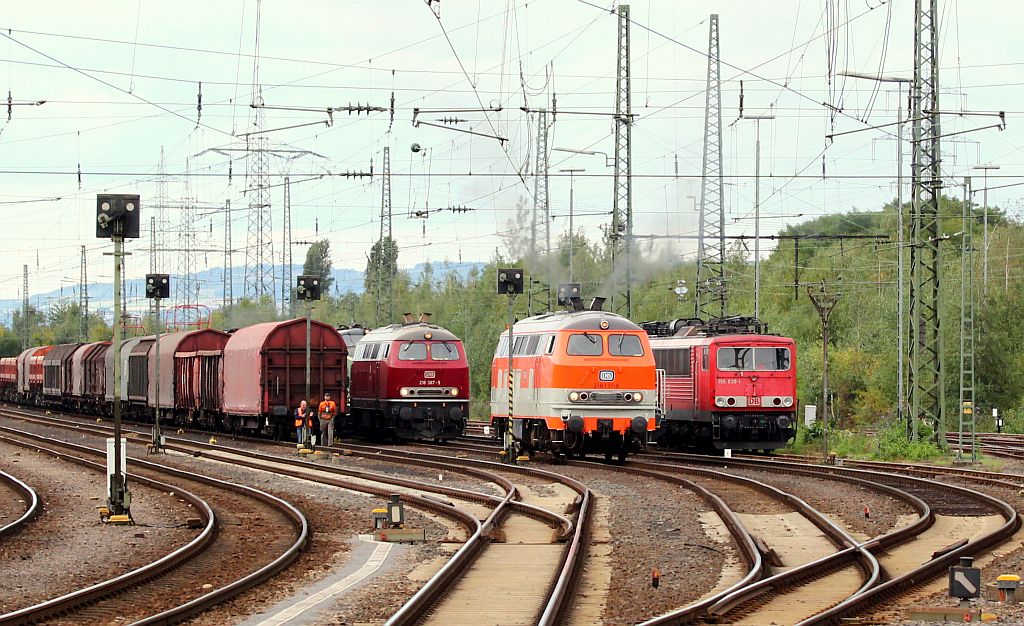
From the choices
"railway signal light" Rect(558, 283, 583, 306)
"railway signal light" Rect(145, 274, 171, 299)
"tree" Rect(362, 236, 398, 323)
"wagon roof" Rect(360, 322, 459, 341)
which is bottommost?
"wagon roof" Rect(360, 322, 459, 341)

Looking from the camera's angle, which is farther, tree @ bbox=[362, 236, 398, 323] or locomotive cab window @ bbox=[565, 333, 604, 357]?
tree @ bbox=[362, 236, 398, 323]

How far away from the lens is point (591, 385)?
96.5ft

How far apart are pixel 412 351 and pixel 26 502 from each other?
690 inches

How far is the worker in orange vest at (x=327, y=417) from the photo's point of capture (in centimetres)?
3656

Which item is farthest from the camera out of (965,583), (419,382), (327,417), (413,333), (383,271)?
(383,271)

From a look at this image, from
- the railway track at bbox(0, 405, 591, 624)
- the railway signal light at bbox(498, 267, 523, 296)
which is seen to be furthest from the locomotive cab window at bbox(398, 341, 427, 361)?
the railway track at bbox(0, 405, 591, 624)

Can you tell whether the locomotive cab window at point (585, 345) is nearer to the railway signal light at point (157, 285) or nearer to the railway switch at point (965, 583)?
the railway signal light at point (157, 285)

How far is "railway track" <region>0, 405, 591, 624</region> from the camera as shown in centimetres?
1170

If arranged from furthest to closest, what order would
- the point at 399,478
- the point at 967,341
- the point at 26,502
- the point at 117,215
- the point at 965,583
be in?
the point at 967,341 → the point at 399,478 → the point at 26,502 → the point at 117,215 → the point at 965,583

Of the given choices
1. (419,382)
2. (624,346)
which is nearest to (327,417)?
(419,382)

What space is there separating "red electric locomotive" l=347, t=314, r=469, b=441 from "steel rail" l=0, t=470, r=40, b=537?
12.1 metres

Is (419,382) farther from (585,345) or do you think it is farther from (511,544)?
(511,544)

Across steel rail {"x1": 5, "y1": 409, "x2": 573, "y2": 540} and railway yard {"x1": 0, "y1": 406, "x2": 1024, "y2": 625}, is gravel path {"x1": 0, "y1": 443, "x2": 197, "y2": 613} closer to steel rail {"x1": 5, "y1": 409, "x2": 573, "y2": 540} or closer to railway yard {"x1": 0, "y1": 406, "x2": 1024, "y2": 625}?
railway yard {"x1": 0, "y1": 406, "x2": 1024, "y2": 625}

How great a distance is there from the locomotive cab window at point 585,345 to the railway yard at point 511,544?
240 centimetres
